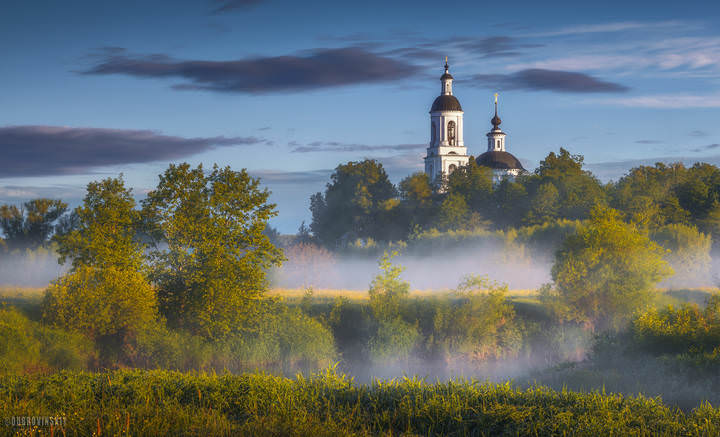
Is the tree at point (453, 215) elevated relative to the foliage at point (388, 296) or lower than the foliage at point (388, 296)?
elevated

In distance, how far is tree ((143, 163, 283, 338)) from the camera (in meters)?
36.9

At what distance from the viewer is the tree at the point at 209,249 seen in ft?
121

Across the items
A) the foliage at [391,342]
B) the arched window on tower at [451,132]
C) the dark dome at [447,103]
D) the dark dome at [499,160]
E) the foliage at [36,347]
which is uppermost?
the dark dome at [447,103]

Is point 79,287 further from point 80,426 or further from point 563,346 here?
point 563,346

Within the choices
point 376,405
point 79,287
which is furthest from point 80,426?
point 79,287

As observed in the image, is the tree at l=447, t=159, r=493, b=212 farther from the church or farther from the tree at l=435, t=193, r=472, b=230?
the church

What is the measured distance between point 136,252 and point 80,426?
26014mm

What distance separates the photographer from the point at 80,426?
13062mm

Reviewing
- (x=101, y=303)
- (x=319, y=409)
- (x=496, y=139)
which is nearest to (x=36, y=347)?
(x=101, y=303)

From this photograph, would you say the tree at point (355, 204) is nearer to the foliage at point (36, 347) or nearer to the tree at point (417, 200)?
the tree at point (417, 200)

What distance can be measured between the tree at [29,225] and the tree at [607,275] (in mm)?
51945

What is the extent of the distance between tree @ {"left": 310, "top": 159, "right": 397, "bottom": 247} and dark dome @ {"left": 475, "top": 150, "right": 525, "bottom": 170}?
100 feet

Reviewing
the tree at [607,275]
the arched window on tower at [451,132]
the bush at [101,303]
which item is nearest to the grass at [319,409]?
the bush at [101,303]

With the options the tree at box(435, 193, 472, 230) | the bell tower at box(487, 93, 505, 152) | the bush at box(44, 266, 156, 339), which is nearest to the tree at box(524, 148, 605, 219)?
the tree at box(435, 193, 472, 230)
